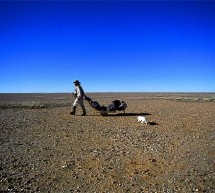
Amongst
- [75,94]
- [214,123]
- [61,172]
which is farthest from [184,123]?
[61,172]

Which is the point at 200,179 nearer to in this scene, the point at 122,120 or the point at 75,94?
the point at 122,120

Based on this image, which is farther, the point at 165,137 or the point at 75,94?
the point at 75,94

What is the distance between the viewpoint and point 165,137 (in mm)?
15312

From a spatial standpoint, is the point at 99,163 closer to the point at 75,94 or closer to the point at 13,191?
the point at 13,191

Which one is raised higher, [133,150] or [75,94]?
[75,94]

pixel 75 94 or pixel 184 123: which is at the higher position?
pixel 75 94

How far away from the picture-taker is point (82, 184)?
9.17 metres

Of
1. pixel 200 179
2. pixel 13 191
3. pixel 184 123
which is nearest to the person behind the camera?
pixel 13 191

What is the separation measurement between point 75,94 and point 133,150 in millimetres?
11224

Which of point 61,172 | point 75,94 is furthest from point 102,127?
point 61,172

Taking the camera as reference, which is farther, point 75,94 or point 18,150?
point 75,94

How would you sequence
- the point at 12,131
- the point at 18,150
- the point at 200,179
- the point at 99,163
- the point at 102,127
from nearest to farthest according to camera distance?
1. the point at 200,179
2. the point at 99,163
3. the point at 18,150
4. the point at 12,131
5. the point at 102,127

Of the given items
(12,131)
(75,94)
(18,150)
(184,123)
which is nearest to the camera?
(18,150)

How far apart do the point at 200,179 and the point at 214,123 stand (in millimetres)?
11078
